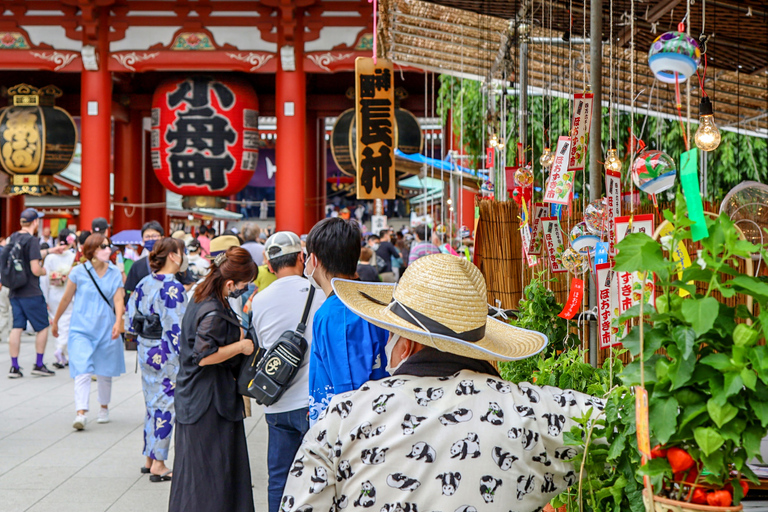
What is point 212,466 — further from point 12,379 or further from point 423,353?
point 12,379

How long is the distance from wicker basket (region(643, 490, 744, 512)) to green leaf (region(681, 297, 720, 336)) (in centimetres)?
34

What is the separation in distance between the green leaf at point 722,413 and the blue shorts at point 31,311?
8.00 metres

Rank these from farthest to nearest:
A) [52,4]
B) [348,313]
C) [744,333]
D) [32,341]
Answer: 1. [52,4]
2. [32,341]
3. [348,313]
4. [744,333]

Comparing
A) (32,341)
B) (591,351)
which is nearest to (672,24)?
(591,351)

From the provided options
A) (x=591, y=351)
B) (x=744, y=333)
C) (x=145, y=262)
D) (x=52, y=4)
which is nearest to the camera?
(x=744, y=333)

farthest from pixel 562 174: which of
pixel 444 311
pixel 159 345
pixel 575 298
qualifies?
pixel 159 345

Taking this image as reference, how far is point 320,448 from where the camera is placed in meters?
1.70

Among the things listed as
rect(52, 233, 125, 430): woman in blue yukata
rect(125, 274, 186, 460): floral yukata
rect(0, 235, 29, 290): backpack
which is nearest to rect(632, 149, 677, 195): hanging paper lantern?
rect(125, 274, 186, 460): floral yukata

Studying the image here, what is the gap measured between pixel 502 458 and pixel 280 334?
Answer: 1.91 metres

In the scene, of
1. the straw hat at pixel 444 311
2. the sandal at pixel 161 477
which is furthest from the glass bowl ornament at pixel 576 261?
the sandal at pixel 161 477

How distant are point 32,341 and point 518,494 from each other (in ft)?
35.3

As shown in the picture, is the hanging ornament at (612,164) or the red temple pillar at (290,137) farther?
the red temple pillar at (290,137)

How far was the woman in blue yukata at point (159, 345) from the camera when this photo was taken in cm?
481

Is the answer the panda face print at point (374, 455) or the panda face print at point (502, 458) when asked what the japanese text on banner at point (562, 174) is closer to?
the panda face print at point (502, 458)
